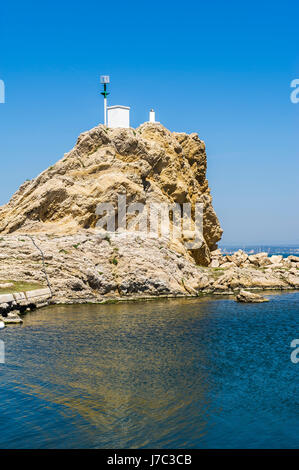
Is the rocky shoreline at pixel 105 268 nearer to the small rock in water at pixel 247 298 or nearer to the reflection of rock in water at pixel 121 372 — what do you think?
the small rock in water at pixel 247 298

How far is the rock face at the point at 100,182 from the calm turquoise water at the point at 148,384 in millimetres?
19403

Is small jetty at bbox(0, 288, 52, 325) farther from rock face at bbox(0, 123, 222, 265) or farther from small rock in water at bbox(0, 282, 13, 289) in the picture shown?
rock face at bbox(0, 123, 222, 265)

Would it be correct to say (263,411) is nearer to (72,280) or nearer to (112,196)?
(72,280)

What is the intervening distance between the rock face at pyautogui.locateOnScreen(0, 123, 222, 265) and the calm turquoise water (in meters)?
19.4

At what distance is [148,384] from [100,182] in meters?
36.4

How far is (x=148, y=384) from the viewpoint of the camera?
797 inches

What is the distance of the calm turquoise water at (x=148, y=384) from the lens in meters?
15.3

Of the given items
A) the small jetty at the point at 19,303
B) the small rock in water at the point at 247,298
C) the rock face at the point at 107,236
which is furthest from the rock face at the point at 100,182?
the small rock in water at the point at 247,298

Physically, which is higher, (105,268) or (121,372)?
(105,268)

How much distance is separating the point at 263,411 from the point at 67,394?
7549mm

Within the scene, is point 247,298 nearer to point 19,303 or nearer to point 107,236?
point 107,236

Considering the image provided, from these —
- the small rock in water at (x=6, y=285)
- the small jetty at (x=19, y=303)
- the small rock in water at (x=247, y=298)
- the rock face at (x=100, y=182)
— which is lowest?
the small rock in water at (x=247, y=298)

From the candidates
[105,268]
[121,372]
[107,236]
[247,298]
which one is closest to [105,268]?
[105,268]

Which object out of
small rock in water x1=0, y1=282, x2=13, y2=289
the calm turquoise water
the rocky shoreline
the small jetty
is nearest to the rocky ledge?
the rocky shoreline
